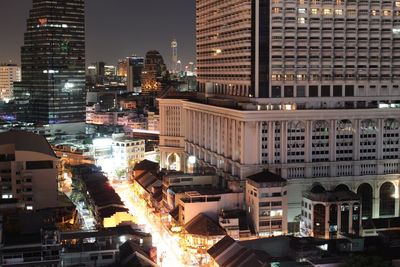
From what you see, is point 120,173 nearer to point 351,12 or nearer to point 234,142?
point 234,142

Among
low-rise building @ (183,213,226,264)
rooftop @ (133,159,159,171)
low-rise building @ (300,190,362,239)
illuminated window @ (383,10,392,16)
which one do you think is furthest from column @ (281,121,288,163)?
rooftop @ (133,159,159,171)

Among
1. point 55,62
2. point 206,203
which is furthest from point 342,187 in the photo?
point 55,62

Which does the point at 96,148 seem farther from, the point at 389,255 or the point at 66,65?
the point at 389,255

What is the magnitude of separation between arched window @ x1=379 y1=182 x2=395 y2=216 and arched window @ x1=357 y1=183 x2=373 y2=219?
1362mm

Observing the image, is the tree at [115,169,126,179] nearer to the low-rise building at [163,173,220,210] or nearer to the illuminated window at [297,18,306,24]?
the low-rise building at [163,173,220,210]

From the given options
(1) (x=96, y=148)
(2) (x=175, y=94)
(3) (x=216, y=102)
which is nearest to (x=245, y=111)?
(3) (x=216, y=102)

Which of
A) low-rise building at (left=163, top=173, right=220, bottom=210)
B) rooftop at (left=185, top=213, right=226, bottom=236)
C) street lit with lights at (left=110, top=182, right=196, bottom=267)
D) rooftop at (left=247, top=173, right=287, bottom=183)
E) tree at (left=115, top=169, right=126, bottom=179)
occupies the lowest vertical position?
street lit with lights at (left=110, top=182, right=196, bottom=267)

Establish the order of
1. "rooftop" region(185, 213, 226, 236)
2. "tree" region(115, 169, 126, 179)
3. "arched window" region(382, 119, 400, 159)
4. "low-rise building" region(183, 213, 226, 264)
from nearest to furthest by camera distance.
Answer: "low-rise building" region(183, 213, 226, 264) → "rooftop" region(185, 213, 226, 236) → "arched window" region(382, 119, 400, 159) → "tree" region(115, 169, 126, 179)

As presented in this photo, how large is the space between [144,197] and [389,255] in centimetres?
4307

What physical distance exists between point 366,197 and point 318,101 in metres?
12.6

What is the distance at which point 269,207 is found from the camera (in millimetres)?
66688

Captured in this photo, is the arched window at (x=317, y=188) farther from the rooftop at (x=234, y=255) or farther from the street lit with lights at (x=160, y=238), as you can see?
the rooftop at (x=234, y=255)

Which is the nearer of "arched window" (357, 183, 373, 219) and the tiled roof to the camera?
the tiled roof

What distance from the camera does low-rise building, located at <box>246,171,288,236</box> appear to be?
66.5 m
